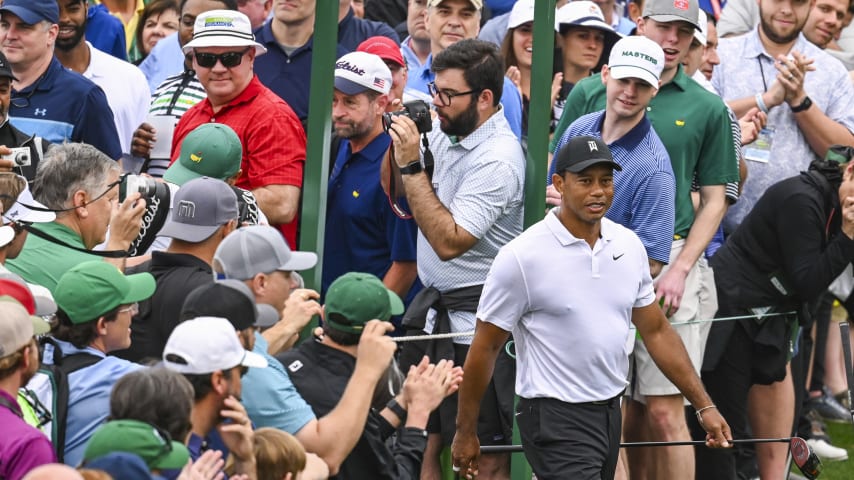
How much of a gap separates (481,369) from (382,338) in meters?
1.09

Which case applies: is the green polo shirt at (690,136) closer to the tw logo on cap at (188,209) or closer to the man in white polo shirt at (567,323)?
the man in white polo shirt at (567,323)

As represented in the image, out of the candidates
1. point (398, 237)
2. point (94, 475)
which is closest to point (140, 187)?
point (398, 237)

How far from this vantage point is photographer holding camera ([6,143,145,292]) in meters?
6.50

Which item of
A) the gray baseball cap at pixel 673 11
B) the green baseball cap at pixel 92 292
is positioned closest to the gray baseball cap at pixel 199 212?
the green baseball cap at pixel 92 292

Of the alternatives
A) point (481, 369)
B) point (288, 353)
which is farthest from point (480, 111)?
point (288, 353)

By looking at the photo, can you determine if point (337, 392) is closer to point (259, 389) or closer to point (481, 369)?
point (259, 389)

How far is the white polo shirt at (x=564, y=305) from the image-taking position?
6645mm

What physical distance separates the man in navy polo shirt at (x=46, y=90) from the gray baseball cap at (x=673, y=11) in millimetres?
2930

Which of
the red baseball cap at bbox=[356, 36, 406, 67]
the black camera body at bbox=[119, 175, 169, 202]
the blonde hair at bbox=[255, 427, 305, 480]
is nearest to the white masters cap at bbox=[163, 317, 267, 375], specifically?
the blonde hair at bbox=[255, 427, 305, 480]

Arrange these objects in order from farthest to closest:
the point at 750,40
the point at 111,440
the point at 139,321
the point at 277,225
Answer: the point at 750,40
the point at 277,225
the point at 139,321
the point at 111,440

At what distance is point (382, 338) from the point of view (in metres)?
5.76

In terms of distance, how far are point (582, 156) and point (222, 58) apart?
7.31 feet

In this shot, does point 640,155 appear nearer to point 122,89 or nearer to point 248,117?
point 248,117

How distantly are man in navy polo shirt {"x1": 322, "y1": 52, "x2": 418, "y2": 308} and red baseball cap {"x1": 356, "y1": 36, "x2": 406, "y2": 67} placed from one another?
0.54 m
